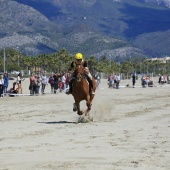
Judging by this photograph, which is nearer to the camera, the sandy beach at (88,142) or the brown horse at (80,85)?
the sandy beach at (88,142)

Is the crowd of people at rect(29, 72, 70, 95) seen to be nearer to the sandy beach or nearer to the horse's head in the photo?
the sandy beach

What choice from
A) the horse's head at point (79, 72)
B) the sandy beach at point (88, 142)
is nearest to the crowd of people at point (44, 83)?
the sandy beach at point (88, 142)

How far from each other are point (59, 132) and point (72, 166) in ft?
17.7

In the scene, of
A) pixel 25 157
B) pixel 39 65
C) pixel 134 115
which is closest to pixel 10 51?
pixel 39 65

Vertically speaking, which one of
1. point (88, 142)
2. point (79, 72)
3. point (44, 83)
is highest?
point (79, 72)

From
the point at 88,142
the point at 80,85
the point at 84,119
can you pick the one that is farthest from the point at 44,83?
the point at 88,142

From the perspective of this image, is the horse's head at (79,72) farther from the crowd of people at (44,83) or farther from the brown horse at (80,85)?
the crowd of people at (44,83)

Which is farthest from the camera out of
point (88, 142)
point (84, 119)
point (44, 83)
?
point (44, 83)

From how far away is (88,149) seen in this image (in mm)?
11898

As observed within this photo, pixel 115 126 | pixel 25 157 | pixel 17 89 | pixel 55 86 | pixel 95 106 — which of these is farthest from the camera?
pixel 55 86

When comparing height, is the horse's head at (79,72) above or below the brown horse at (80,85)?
above

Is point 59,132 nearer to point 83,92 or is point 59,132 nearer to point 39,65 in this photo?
point 83,92

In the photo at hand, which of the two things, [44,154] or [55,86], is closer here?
[44,154]

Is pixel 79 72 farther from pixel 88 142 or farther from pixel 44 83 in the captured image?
pixel 44 83
